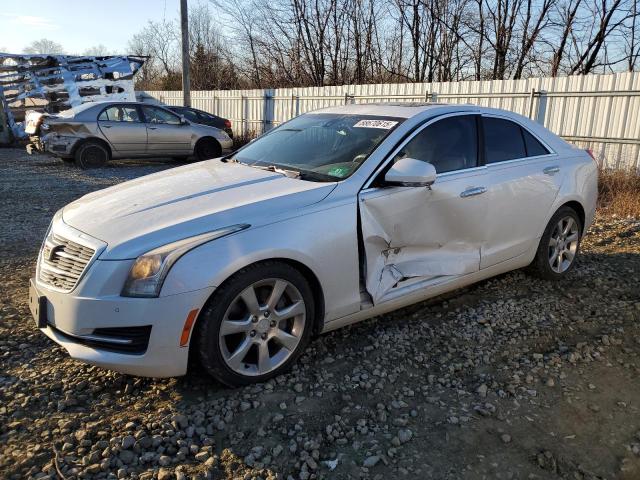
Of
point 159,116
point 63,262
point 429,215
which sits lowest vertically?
point 63,262

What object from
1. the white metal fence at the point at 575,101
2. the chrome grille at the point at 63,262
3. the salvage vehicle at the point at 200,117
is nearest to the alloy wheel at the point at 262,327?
the chrome grille at the point at 63,262

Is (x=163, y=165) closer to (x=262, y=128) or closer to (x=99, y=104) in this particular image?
(x=99, y=104)

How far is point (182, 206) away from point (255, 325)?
33.0 inches

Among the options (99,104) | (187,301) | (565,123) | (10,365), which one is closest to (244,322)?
(187,301)

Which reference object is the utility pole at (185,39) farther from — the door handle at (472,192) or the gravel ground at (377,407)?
the door handle at (472,192)

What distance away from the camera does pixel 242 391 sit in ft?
9.82

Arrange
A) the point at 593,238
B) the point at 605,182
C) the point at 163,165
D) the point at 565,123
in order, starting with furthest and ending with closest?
the point at 163,165
the point at 565,123
the point at 605,182
the point at 593,238

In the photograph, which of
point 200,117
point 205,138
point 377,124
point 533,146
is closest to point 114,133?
point 205,138

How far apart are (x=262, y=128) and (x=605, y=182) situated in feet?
38.3

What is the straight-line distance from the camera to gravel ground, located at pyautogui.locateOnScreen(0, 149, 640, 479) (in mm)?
2475

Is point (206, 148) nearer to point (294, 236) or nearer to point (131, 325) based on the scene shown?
point (294, 236)

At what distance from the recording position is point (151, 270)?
2.68 metres

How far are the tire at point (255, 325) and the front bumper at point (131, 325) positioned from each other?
0.11 metres

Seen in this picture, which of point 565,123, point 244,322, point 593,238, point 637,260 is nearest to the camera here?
point 244,322
